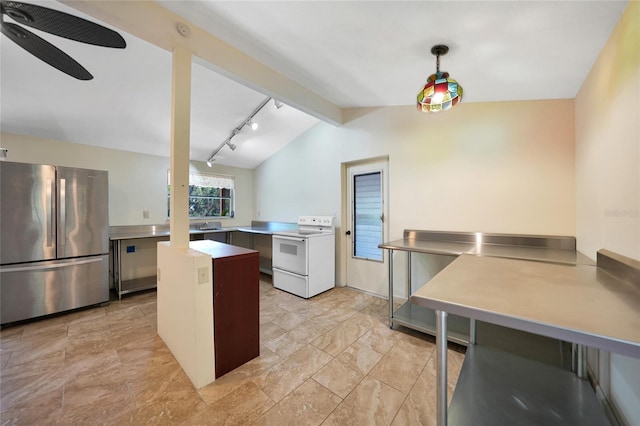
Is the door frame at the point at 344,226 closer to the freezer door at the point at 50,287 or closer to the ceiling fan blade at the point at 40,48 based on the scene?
the ceiling fan blade at the point at 40,48

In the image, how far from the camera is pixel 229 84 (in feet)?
8.30

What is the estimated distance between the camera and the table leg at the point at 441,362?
82 cm

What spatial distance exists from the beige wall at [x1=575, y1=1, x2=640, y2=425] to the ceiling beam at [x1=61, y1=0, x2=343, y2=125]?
7.54 feet

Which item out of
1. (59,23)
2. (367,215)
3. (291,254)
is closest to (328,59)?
(59,23)

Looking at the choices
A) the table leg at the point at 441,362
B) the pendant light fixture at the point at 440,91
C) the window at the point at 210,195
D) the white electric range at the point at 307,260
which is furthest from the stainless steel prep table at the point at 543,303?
the window at the point at 210,195

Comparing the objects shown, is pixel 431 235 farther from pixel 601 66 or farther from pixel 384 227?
pixel 601 66

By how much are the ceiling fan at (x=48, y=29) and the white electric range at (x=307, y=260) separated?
7.82 ft

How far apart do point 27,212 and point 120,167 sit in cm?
120

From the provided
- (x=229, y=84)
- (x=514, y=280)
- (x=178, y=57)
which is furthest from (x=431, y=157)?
(x=178, y=57)

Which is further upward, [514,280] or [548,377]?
[514,280]

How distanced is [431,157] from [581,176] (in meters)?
1.19

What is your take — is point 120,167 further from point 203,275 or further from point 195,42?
point 203,275

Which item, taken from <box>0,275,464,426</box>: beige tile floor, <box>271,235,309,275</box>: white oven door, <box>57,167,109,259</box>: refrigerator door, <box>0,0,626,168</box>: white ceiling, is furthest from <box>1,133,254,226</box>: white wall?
<box>271,235,309,275</box>: white oven door

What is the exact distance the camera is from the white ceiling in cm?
136
